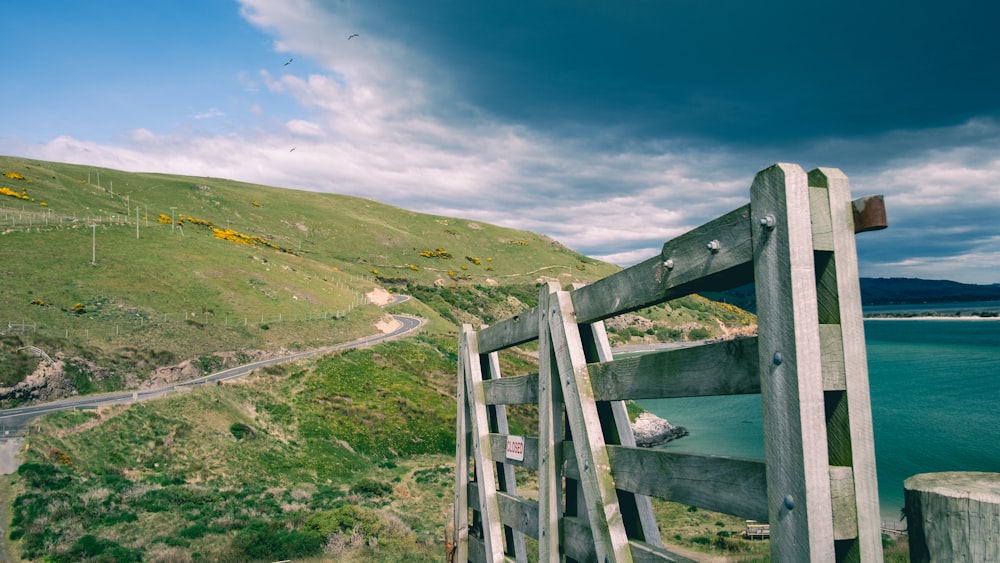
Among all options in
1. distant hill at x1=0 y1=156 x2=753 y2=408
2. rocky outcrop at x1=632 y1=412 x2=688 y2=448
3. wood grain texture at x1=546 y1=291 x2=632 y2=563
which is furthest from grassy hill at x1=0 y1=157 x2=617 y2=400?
wood grain texture at x1=546 y1=291 x2=632 y2=563

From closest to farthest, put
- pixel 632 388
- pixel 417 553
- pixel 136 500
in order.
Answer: pixel 632 388, pixel 417 553, pixel 136 500

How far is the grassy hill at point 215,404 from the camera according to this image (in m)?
17.6

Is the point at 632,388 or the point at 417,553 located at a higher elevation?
the point at 632,388

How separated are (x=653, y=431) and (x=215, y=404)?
34.1m

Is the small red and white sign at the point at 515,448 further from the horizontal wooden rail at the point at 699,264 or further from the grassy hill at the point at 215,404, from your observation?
the grassy hill at the point at 215,404

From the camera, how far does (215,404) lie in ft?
113

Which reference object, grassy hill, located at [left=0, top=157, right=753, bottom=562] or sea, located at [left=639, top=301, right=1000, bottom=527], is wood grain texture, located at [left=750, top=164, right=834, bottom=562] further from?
sea, located at [left=639, top=301, right=1000, bottom=527]

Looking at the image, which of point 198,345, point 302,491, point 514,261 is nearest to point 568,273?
point 514,261

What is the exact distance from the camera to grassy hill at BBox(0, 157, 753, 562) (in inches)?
695

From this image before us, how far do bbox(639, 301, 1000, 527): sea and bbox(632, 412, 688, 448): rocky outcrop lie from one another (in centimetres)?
106

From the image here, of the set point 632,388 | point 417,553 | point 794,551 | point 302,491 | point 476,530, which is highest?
point 632,388

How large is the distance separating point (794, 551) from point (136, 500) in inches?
928

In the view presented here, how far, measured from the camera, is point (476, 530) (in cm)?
754

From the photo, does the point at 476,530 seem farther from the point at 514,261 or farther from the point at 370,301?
the point at 514,261
